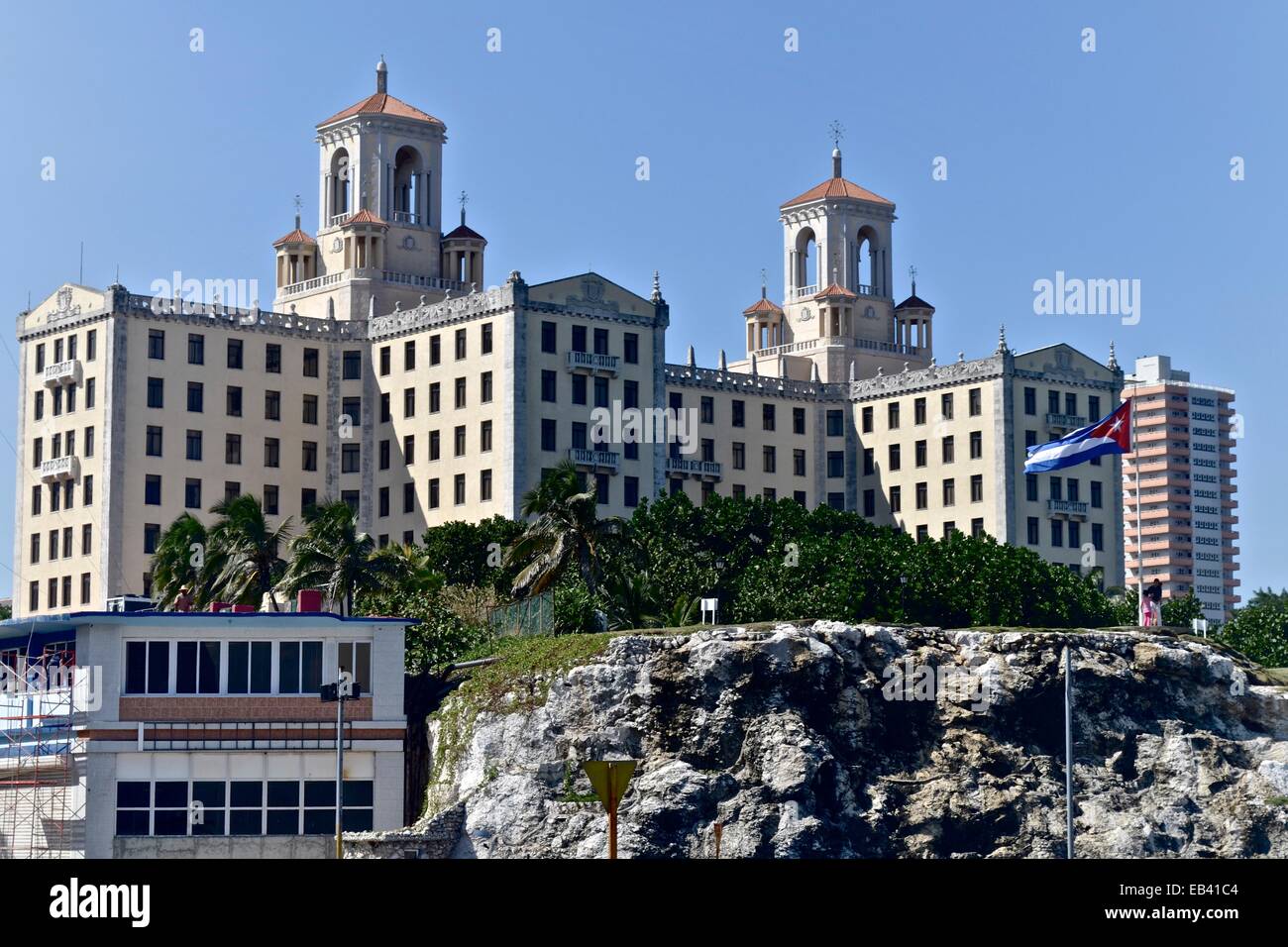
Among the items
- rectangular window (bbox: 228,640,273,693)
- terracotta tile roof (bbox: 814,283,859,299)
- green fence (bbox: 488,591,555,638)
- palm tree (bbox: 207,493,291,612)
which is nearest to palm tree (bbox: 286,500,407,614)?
palm tree (bbox: 207,493,291,612)

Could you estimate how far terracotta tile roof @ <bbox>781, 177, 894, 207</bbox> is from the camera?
16138 cm

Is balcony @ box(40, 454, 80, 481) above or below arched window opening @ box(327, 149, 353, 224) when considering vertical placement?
below

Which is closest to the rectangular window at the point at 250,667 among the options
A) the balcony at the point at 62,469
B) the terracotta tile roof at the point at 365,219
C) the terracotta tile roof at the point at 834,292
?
the balcony at the point at 62,469

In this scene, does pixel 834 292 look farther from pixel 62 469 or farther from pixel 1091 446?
pixel 1091 446

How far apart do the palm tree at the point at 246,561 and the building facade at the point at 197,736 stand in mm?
16065

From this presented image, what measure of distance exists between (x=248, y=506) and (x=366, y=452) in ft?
103

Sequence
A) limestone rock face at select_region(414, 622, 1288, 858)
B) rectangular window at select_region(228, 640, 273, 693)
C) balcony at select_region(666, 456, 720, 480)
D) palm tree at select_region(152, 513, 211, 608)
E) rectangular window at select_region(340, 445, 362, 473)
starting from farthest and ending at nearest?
1. balcony at select_region(666, 456, 720, 480)
2. rectangular window at select_region(340, 445, 362, 473)
3. palm tree at select_region(152, 513, 211, 608)
4. limestone rock face at select_region(414, 622, 1288, 858)
5. rectangular window at select_region(228, 640, 273, 693)

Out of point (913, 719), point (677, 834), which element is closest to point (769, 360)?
point (913, 719)

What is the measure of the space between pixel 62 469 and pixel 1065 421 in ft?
211

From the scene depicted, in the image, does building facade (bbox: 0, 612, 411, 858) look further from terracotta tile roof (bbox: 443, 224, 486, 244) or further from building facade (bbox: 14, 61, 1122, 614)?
terracotta tile roof (bbox: 443, 224, 486, 244)

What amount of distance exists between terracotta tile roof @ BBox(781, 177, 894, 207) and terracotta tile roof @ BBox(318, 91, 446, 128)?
30.6 metres

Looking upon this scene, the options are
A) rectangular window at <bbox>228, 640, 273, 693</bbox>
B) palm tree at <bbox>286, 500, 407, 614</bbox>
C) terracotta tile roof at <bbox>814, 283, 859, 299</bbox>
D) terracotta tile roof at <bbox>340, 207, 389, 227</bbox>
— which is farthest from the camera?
terracotta tile roof at <bbox>814, 283, 859, 299</bbox>

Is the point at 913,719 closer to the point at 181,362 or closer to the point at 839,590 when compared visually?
the point at 839,590

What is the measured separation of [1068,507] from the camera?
146m
